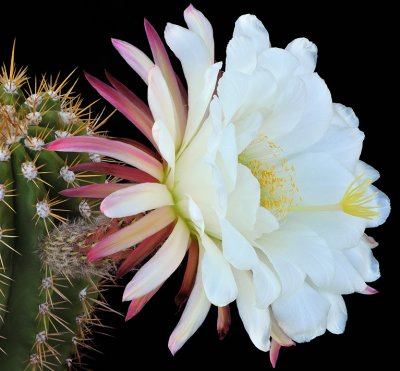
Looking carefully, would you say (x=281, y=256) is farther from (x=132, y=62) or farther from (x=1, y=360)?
(x=1, y=360)

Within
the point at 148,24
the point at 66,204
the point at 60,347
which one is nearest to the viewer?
the point at 148,24

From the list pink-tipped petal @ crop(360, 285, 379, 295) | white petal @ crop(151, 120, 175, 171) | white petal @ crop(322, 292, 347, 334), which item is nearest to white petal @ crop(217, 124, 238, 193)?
white petal @ crop(151, 120, 175, 171)

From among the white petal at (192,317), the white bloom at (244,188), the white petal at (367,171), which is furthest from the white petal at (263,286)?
the white petal at (367,171)

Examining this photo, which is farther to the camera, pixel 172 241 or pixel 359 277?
pixel 359 277

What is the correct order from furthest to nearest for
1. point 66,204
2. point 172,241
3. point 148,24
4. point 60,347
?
point 60,347
point 66,204
point 148,24
point 172,241

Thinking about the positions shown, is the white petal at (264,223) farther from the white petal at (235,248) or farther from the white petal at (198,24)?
→ the white petal at (198,24)

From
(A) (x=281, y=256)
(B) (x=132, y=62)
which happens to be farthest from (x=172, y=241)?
(B) (x=132, y=62)
